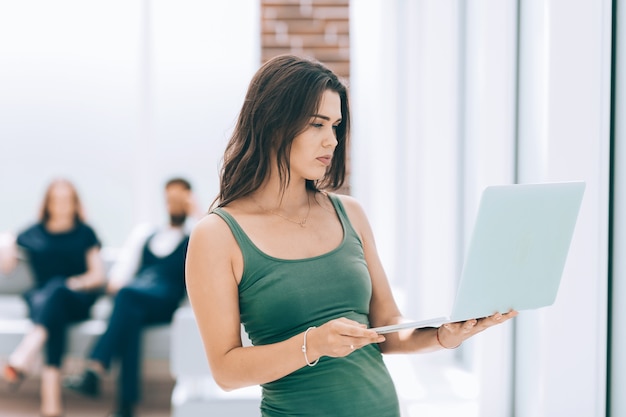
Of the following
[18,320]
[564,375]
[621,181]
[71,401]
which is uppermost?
[621,181]

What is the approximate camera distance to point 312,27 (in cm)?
564

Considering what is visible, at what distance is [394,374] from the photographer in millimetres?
2971

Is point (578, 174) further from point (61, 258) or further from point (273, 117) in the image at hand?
point (61, 258)

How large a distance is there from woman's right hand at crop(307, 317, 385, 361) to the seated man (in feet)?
10.8

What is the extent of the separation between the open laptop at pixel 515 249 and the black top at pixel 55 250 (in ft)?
12.9

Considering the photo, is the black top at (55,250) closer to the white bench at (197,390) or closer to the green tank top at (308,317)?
the white bench at (197,390)

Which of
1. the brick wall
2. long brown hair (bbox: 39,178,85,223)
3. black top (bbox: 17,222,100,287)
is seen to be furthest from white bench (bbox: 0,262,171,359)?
the brick wall

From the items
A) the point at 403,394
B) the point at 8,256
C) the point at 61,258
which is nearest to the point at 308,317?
the point at 403,394

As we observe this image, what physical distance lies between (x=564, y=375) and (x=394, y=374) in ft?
4.22

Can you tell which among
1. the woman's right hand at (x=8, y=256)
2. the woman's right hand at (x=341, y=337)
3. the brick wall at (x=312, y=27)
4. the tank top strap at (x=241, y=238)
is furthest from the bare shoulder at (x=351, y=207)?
the brick wall at (x=312, y=27)

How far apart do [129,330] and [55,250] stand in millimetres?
793

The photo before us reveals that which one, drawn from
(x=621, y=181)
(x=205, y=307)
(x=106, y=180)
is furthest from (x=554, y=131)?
(x=106, y=180)

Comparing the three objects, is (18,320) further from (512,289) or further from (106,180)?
A: (512,289)

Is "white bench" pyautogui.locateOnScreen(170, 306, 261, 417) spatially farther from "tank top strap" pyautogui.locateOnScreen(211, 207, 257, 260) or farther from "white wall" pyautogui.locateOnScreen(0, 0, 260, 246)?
"white wall" pyautogui.locateOnScreen(0, 0, 260, 246)
